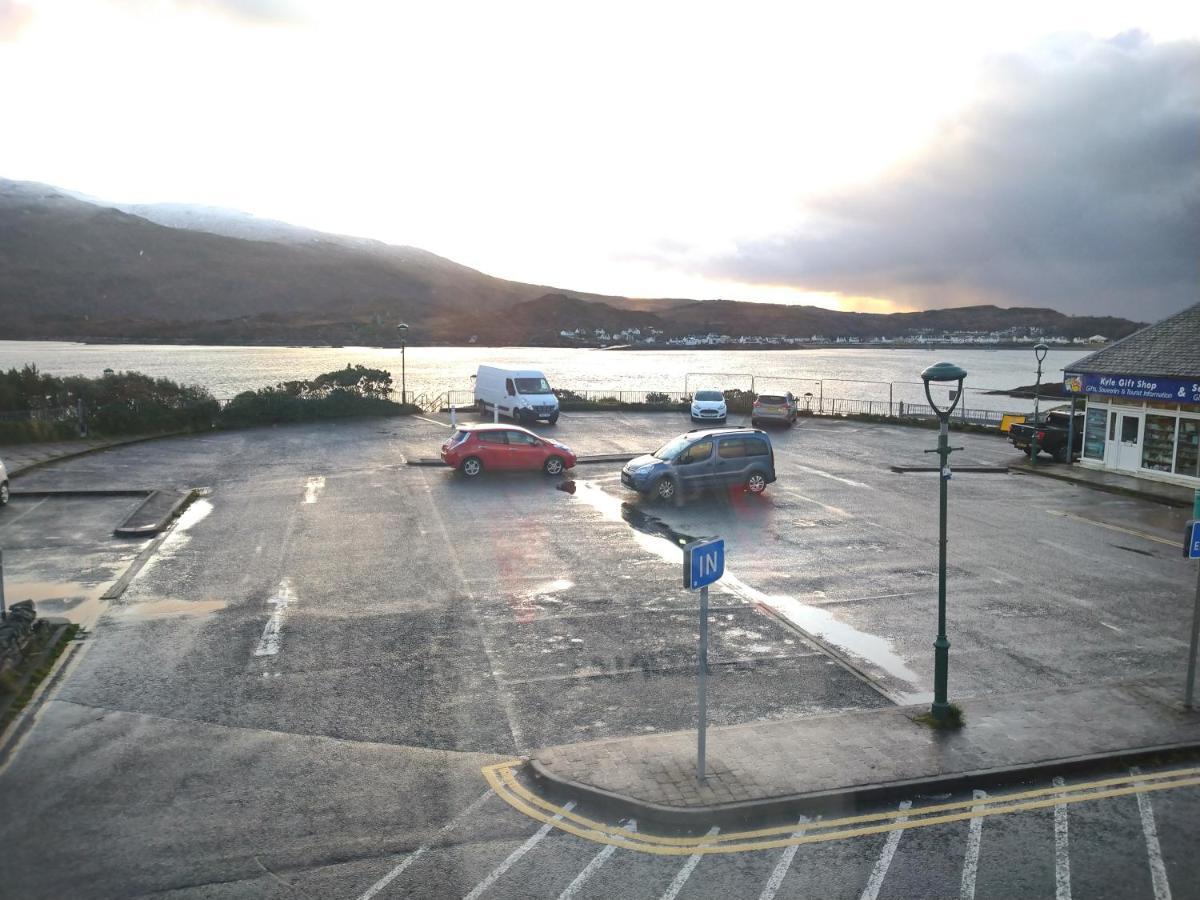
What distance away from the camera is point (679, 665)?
39.3ft

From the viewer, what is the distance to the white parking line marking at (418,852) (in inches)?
272

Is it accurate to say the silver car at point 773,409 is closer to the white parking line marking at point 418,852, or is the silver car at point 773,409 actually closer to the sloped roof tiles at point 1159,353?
the sloped roof tiles at point 1159,353

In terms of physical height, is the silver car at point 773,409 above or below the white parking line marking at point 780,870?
above

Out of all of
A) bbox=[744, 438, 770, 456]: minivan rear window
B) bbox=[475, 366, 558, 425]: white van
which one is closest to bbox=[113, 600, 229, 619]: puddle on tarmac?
bbox=[744, 438, 770, 456]: minivan rear window

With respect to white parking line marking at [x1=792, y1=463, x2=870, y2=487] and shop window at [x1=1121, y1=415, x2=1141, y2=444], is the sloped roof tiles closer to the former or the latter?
shop window at [x1=1121, y1=415, x2=1141, y2=444]

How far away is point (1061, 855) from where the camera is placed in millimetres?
7594

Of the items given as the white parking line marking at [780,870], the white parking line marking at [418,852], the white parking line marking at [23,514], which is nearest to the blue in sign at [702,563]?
the white parking line marking at [780,870]

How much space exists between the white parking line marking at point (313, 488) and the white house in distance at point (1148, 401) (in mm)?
24714

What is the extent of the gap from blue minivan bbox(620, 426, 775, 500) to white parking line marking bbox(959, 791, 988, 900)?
47.4 feet

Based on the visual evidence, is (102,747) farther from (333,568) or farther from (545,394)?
(545,394)

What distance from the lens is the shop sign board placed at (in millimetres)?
25969

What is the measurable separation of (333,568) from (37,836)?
892cm

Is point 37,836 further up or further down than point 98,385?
further down

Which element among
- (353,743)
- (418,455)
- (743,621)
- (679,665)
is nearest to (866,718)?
(679,665)
